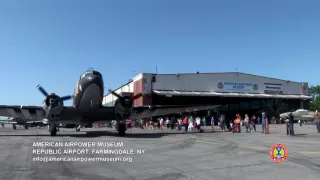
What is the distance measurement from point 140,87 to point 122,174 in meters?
49.0

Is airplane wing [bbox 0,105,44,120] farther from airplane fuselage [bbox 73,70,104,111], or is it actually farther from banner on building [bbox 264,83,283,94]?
banner on building [bbox 264,83,283,94]

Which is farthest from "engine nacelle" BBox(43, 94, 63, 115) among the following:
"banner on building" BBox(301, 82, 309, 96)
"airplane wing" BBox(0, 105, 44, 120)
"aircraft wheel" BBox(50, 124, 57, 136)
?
"banner on building" BBox(301, 82, 309, 96)

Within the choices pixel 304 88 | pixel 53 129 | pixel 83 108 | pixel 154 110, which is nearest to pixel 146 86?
pixel 154 110

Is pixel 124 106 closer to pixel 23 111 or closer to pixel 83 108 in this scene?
pixel 83 108

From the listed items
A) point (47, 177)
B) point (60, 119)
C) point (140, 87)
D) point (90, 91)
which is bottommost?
point (47, 177)

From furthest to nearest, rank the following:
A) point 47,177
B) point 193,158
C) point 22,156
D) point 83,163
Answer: point 22,156
point 193,158
point 83,163
point 47,177

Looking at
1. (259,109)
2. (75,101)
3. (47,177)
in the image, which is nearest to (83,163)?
(47,177)

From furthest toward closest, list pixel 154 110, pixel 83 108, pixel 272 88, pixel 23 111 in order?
pixel 272 88
pixel 154 110
pixel 23 111
pixel 83 108

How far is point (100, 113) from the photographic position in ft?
89.4

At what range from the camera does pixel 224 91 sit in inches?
2500

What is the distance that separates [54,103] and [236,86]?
45.6 metres

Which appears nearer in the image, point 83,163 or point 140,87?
point 83,163

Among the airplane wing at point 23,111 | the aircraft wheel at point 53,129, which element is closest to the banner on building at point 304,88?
the aircraft wheel at point 53,129

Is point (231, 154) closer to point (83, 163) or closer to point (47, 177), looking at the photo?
point (83, 163)
